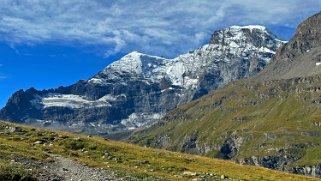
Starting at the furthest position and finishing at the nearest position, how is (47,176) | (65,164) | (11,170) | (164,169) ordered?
1. (164,169)
2. (65,164)
3. (47,176)
4. (11,170)

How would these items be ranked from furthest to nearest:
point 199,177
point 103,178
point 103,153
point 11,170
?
point 103,153 → point 199,177 → point 103,178 → point 11,170

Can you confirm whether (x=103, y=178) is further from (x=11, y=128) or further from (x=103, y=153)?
(x=11, y=128)

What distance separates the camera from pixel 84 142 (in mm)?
68250

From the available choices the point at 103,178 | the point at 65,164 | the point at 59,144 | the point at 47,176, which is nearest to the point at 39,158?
the point at 65,164

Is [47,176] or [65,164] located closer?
[47,176]

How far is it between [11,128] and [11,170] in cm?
5323

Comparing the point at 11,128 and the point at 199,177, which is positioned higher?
the point at 11,128

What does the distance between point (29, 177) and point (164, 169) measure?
30187 mm

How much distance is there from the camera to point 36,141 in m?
63.8

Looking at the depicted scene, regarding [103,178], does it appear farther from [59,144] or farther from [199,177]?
[59,144]

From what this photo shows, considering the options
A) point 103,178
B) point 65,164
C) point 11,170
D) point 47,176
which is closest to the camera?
point 11,170

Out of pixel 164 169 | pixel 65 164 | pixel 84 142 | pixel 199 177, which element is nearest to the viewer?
pixel 65 164

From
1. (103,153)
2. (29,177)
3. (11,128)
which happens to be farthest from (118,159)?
(29,177)

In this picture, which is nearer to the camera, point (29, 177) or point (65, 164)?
point (29, 177)
